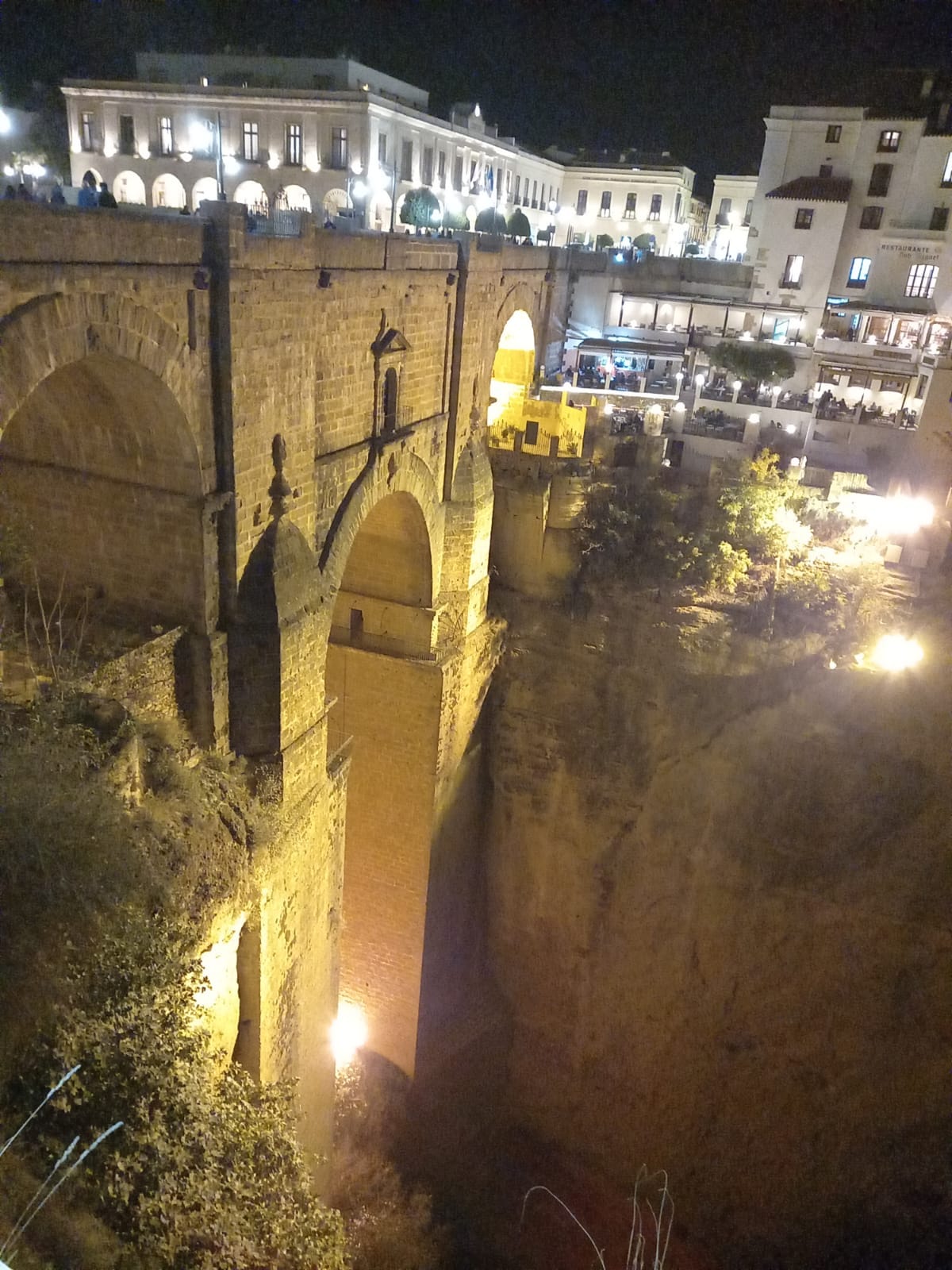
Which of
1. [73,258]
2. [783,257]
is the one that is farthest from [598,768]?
[783,257]

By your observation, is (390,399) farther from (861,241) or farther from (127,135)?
(127,135)

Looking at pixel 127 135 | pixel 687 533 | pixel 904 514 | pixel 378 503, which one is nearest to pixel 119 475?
pixel 378 503

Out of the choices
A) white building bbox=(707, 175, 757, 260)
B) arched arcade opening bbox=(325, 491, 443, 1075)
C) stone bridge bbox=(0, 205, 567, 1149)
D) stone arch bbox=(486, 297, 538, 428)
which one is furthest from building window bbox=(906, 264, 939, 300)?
arched arcade opening bbox=(325, 491, 443, 1075)

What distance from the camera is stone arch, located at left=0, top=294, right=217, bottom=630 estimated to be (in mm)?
7867

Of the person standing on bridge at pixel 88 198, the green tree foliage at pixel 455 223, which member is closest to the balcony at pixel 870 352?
the green tree foliage at pixel 455 223

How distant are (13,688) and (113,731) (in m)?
1.54

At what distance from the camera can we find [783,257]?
25781mm

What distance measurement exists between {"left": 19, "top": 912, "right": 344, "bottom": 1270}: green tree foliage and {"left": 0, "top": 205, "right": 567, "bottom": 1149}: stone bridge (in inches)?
114

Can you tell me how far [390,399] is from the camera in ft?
38.9

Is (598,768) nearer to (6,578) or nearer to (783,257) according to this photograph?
(6,578)

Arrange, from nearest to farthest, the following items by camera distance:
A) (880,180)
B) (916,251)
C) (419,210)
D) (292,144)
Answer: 1. (419,210)
2. (916,251)
3. (880,180)
4. (292,144)

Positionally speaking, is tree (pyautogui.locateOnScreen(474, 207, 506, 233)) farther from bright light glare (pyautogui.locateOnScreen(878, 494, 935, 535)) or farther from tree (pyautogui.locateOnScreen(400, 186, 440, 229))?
bright light glare (pyautogui.locateOnScreen(878, 494, 935, 535))

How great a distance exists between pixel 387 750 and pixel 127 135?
A: 24.6m

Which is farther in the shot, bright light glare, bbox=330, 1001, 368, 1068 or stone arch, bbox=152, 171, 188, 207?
stone arch, bbox=152, 171, 188, 207
